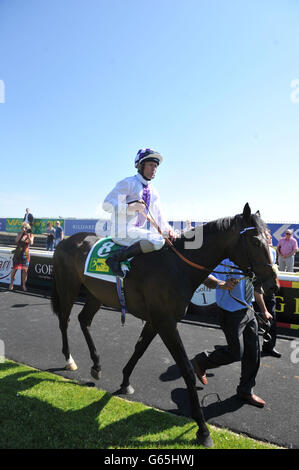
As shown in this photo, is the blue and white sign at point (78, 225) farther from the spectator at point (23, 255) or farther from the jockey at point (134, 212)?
the jockey at point (134, 212)

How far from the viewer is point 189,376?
2.85 meters

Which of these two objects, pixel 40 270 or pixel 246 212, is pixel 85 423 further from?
pixel 40 270

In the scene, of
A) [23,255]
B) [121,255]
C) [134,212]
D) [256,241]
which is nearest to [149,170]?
[134,212]

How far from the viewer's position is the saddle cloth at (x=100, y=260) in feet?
12.1

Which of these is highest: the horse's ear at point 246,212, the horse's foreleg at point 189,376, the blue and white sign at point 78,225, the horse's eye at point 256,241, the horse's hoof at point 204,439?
the blue and white sign at point 78,225

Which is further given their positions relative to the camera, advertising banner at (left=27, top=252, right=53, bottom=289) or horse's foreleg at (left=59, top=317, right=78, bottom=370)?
advertising banner at (left=27, top=252, right=53, bottom=289)

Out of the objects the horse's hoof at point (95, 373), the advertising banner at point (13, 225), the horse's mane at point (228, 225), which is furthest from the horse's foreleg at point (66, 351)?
the advertising banner at point (13, 225)

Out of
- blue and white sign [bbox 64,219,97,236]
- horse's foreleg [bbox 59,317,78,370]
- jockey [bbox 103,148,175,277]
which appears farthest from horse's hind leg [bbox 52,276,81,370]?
blue and white sign [bbox 64,219,97,236]

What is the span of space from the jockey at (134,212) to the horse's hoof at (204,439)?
172cm

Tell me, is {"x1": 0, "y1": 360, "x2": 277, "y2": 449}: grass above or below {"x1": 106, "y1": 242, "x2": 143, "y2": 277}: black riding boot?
below

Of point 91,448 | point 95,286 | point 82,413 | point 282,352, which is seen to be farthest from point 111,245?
point 282,352

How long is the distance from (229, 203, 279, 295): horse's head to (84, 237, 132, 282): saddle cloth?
4.88 ft

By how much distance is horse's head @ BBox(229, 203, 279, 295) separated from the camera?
8.80ft

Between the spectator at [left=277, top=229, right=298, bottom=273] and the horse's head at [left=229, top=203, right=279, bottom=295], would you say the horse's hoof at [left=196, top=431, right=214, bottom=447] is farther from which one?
the spectator at [left=277, top=229, right=298, bottom=273]
